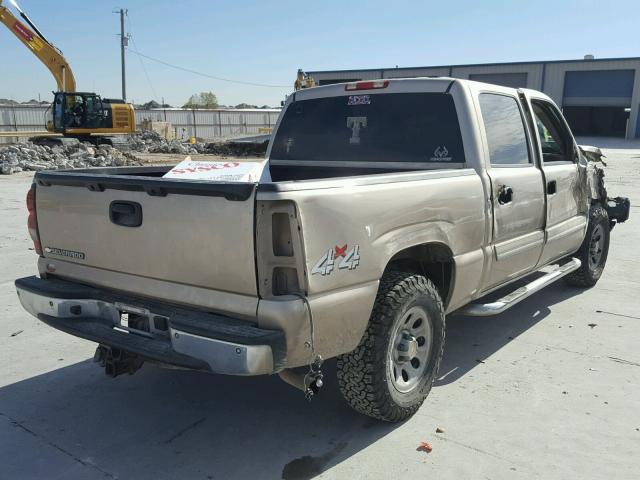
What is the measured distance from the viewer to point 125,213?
3.26 m

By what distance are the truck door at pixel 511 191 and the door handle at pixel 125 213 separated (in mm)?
2439

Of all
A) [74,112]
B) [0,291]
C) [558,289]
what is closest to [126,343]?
[0,291]

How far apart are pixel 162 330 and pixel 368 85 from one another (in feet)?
8.63

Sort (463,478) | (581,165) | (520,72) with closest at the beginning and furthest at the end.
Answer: (463,478) → (581,165) → (520,72)

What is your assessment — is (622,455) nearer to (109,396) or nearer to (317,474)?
(317,474)

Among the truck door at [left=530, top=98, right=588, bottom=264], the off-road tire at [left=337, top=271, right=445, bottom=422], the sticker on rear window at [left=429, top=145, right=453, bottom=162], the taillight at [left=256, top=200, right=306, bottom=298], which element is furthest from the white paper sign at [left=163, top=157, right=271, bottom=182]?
the truck door at [left=530, top=98, right=588, bottom=264]

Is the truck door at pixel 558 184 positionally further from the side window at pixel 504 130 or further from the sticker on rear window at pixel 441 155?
the sticker on rear window at pixel 441 155

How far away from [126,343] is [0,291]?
12.9 ft

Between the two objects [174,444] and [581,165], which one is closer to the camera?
[174,444]

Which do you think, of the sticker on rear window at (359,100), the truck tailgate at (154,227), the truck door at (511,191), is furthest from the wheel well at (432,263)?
the sticker on rear window at (359,100)

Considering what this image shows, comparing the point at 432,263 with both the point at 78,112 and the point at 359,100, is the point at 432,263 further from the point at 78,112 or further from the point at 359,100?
the point at 78,112

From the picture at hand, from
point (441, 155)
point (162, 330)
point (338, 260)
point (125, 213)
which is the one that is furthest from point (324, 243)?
point (441, 155)

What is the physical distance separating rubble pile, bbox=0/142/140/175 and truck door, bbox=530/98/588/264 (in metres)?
16.9

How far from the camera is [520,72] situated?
2047 inches
